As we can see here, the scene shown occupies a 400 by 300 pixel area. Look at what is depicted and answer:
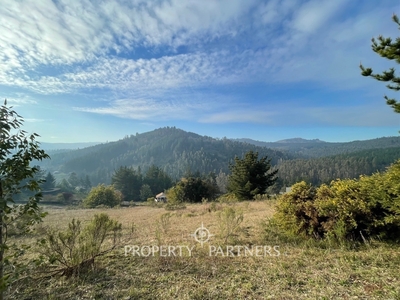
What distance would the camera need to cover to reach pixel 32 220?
90.5 inches

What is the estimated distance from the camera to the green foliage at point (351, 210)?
4496mm

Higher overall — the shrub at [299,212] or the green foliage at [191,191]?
the shrub at [299,212]

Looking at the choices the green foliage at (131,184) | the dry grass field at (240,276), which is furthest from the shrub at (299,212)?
the green foliage at (131,184)

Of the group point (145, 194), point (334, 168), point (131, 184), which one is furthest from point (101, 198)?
point (334, 168)

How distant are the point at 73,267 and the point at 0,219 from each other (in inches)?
106

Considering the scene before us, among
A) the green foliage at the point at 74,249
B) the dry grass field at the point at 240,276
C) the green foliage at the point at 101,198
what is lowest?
the green foliage at the point at 101,198

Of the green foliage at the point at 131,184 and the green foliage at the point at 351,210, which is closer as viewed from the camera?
the green foliage at the point at 351,210

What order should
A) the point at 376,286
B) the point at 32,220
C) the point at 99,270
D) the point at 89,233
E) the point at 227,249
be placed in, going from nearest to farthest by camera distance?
the point at 32,220
the point at 376,286
the point at 99,270
the point at 89,233
the point at 227,249

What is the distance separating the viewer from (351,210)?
189 inches

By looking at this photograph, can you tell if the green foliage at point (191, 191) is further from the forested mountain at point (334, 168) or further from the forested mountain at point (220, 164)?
the forested mountain at point (334, 168)

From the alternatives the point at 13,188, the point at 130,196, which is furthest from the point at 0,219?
the point at 130,196

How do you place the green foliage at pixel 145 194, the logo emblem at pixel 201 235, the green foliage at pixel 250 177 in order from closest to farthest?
the logo emblem at pixel 201 235, the green foliage at pixel 250 177, the green foliage at pixel 145 194

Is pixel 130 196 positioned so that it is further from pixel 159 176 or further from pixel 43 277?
pixel 43 277

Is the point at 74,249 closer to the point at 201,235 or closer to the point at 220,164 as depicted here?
the point at 201,235
